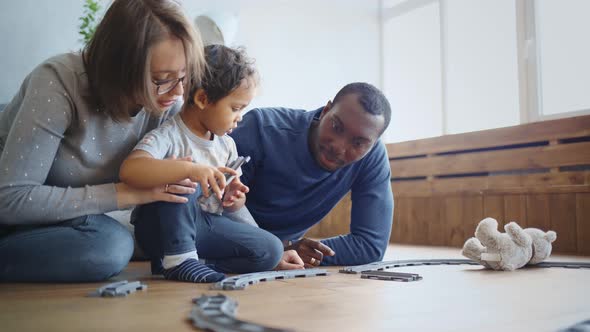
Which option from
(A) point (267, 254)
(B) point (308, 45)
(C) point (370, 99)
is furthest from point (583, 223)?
(B) point (308, 45)

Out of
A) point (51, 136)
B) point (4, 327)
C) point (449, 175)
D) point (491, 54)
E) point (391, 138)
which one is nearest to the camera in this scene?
point (4, 327)

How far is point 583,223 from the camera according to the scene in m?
2.55

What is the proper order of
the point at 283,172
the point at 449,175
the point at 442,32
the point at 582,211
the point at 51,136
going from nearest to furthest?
1. the point at 51,136
2. the point at 283,172
3. the point at 582,211
4. the point at 449,175
5. the point at 442,32

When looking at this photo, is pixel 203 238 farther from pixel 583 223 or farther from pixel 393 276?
pixel 583 223

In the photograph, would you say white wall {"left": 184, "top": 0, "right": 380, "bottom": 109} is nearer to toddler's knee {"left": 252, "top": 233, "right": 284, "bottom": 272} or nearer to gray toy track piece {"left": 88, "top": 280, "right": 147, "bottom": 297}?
toddler's knee {"left": 252, "top": 233, "right": 284, "bottom": 272}

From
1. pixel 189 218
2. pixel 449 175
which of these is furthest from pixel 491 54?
pixel 189 218

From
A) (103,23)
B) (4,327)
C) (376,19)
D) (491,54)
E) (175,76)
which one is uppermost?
(376,19)

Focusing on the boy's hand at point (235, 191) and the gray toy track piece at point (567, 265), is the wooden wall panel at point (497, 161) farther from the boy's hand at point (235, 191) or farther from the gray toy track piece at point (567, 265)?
the boy's hand at point (235, 191)

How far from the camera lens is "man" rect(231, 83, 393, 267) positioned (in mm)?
1591

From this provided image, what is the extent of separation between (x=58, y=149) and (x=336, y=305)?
2.40ft

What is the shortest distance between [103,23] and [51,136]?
27cm

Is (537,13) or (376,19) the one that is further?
(376,19)

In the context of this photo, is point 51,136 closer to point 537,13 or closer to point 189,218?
point 189,218

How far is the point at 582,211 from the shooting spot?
8.38 feet
